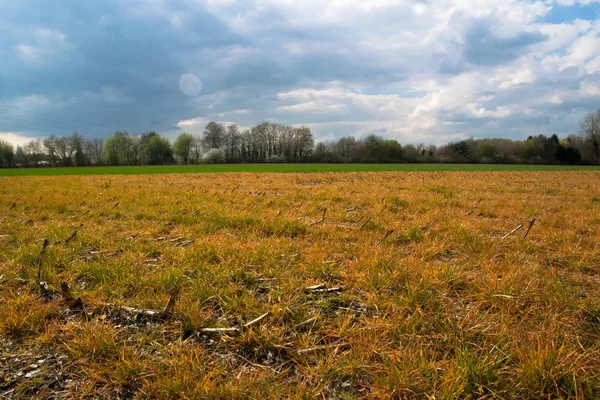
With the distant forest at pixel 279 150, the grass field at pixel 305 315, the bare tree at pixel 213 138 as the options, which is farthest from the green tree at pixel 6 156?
the grass field at pixel 305 315

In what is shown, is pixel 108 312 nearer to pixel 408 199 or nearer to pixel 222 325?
pixel 222 325

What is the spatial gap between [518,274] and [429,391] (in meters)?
2.14

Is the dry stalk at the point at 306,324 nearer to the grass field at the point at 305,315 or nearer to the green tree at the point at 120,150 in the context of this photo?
the grass field at the point at 305,315

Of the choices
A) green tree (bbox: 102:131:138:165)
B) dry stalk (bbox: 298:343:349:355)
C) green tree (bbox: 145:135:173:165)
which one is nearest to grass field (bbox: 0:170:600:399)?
dry stalk (bbox: 298:343:349:355)

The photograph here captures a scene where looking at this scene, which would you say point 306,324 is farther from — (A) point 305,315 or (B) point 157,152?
(B) point 157,152

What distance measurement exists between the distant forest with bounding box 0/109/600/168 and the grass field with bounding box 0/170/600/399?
9442 centimetres

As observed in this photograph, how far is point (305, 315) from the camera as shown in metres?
2.71

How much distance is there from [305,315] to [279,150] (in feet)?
384

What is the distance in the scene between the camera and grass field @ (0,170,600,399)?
6.45ft

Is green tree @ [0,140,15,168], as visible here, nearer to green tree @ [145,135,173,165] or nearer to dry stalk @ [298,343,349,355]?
green tree @ [145,135,173,165]

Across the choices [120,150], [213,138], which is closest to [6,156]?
[120,150]

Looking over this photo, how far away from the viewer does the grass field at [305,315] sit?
1.97 m

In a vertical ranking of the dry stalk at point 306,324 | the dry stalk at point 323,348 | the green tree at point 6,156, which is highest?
the green tree at point 6,156

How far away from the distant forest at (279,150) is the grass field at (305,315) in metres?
94.4
